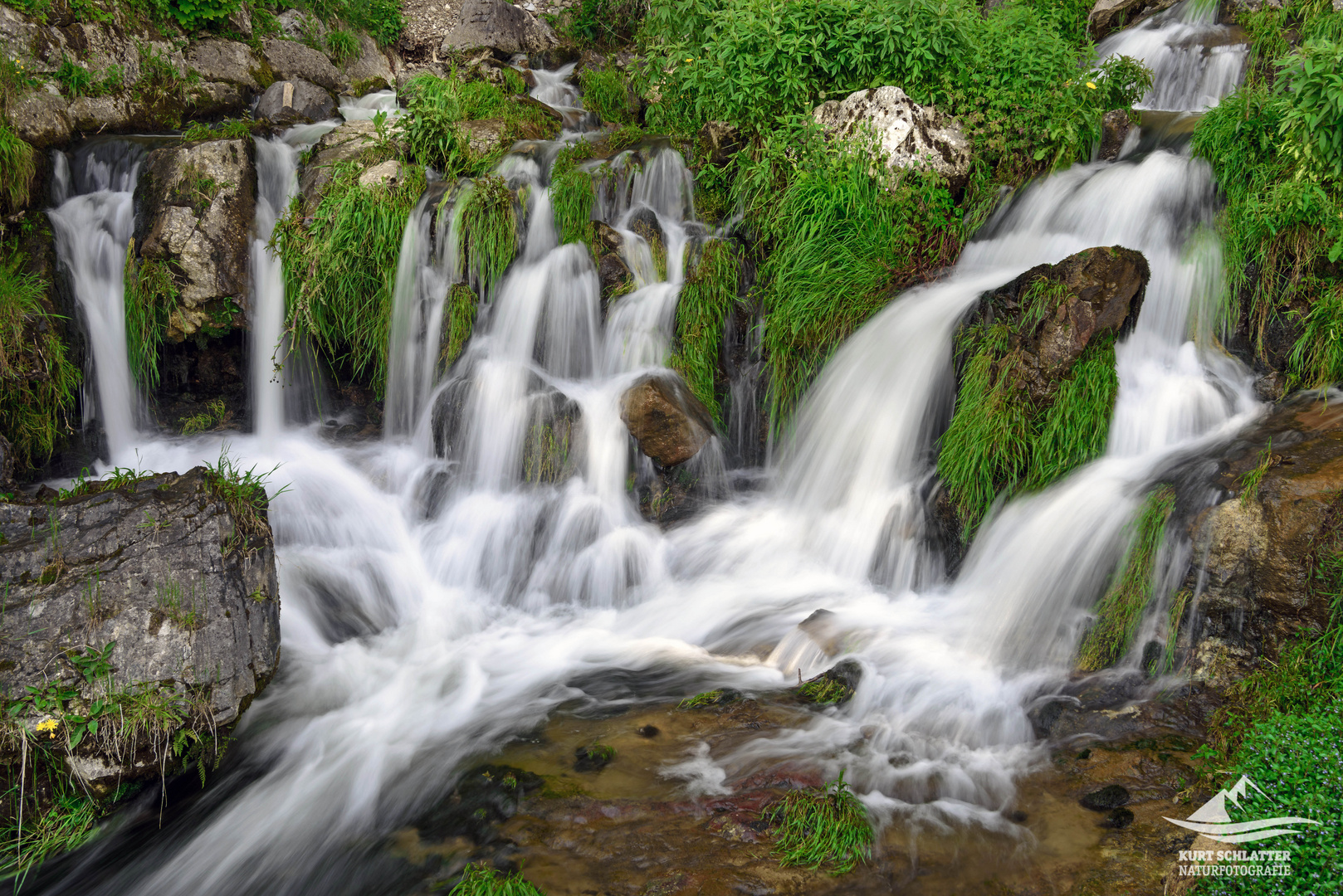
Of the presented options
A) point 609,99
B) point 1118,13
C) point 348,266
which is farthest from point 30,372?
point 1118,13

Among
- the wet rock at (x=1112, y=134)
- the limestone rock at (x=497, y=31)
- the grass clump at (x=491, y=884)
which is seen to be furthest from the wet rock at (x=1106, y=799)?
the limestone rock at (x=497, y=31)

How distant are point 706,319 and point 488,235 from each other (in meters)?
1.93

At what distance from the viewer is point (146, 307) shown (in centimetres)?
688

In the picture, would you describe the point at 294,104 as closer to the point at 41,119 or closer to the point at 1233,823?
the point at 41,119

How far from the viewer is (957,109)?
6.99 metres

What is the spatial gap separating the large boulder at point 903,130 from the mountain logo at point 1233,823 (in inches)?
194

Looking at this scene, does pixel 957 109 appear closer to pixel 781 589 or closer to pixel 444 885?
pixel 781 589

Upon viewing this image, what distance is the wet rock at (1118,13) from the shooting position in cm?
929

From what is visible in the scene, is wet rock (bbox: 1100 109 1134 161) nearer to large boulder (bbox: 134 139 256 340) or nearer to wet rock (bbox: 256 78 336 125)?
large boulder (bbox: 134 139 256 340)

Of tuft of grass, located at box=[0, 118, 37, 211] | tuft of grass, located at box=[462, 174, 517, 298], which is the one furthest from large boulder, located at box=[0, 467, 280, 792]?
tuft of grass, located at box=[0, 118, 37, 211]

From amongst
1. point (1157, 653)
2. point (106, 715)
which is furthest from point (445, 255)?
point (1157, 653)

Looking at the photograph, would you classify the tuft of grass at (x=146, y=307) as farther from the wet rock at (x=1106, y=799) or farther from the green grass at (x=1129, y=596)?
the wet rock at (x=1106, y=799)

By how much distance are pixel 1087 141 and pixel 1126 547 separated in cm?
392

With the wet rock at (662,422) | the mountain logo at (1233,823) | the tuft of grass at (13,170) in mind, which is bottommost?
the mountain logo at (1233,823)
